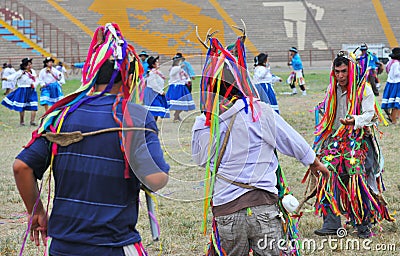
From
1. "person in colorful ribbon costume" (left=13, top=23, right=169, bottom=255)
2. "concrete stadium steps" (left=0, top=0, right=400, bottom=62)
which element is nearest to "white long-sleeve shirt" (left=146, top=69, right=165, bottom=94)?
"person in colorful ribbon costume" (left=13, top=23, right=169, bottom=255)

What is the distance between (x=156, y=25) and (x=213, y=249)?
32171mm

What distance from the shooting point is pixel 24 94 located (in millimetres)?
14977

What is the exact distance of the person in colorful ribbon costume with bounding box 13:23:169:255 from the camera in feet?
9.11

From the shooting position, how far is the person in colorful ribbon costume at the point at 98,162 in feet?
9.11

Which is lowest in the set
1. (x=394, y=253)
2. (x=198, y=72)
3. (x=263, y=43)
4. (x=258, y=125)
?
(x=394, y=253)

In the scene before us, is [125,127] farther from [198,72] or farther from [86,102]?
[198,72]

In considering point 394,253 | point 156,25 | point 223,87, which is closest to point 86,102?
point 223,87

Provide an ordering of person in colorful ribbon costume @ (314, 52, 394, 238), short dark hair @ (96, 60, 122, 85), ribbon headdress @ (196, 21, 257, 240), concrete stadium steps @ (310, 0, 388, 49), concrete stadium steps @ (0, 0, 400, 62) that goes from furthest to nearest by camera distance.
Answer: concrete stadium steps @ (310, 0, 388, 49), concrete stadium steps @ (0, 0, 400, 62), person in colorful ribbon costume @ (314, 52, 394, 238), ribbon headdress @ (196, 21, 257, 240), short dark hair @ (96, 60, 122, 85)

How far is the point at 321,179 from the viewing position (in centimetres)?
584

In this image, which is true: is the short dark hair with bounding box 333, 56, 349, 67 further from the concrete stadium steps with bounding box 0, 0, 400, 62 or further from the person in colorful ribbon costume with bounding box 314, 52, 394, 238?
the concrete stadium steps with bounding box 0, 0, 400, 62

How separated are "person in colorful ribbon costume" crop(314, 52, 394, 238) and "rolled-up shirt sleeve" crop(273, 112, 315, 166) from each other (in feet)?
7.41

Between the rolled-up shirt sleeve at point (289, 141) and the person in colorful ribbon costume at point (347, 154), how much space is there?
2258mm

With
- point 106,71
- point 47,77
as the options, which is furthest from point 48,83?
point 106,71

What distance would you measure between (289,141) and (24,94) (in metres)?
12.3
